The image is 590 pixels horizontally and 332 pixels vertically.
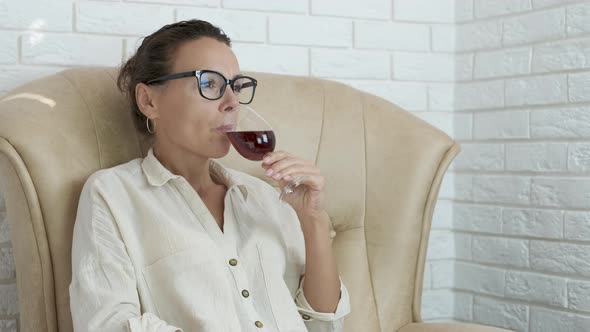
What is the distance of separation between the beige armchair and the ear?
0.31 feet

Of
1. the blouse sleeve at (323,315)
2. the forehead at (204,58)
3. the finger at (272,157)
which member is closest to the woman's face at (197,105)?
the forehead at (204,58)

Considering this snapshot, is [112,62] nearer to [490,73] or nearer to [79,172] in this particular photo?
[79,172]

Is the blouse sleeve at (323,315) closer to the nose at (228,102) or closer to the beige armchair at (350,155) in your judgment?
the beige armchair at (350,155)

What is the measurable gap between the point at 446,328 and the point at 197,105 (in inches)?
29.1

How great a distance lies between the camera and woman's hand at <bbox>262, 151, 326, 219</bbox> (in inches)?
61.7

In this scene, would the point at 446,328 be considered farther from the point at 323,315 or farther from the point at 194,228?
the point at 194,228

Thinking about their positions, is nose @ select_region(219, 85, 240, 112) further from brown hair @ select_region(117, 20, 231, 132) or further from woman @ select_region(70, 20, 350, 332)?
brown hair @ select_region(117, 20, 231, 132)

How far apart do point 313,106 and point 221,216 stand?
0.42m

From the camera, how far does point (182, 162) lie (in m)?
1.76

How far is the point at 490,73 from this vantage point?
2.46 m

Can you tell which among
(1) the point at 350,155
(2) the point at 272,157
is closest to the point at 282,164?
(2) the point at 272,157

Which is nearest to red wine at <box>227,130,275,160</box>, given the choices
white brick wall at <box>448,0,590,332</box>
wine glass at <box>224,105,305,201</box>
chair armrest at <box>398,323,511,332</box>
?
wine glass at <box>224,105,305,201</box>

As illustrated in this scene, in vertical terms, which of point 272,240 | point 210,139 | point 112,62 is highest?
point 112,62

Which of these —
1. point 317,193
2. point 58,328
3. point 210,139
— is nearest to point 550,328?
point 317,193
